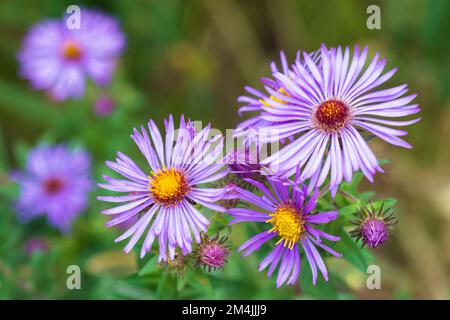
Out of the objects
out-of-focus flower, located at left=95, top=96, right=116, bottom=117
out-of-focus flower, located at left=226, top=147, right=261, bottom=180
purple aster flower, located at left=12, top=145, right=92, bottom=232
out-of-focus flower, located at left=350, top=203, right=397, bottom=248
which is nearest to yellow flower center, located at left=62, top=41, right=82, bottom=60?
out-of-focus flower, located at left=95, top=96, right=116, bottom=117

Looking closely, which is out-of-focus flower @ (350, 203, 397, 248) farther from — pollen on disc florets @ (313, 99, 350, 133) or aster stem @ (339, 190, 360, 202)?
pollen on disc florets @ (313, 99, 350, 133)

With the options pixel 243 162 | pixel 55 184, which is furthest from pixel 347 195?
pixel 55 184

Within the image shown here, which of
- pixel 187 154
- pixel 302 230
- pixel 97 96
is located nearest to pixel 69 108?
pixel 97 96

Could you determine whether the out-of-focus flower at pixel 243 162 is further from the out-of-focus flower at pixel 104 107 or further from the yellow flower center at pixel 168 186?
the out-of-focus flower at pixel 104 107

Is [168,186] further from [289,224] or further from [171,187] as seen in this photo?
[289,224]

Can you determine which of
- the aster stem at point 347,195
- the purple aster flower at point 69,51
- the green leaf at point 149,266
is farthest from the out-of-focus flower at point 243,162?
the purple aster flower at point 69,51

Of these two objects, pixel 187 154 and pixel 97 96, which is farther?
pixel 97 96
